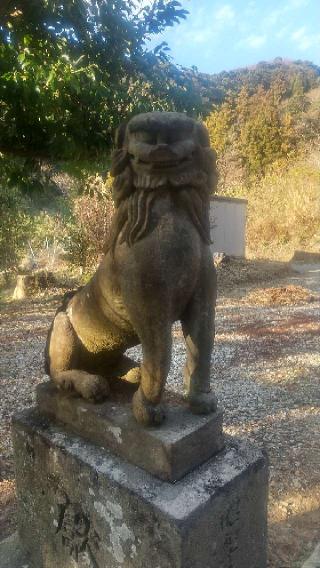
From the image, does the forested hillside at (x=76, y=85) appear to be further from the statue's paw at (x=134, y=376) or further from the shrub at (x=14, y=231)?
the shrub at (x=14, y=231)

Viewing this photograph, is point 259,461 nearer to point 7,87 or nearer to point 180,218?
point 180,218

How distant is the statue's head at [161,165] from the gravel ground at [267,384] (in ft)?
5.37

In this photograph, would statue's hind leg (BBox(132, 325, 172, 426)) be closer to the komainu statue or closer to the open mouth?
the komainu statue

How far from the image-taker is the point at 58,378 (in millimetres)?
1621

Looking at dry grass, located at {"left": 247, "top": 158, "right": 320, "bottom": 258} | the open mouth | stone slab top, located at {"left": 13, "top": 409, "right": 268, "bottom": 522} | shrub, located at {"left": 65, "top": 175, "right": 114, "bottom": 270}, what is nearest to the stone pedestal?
stone slab top, located at {"left": 13, "top": 409, "right": 268, "bottom": 522}

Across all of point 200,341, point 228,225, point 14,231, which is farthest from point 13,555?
point 228,225

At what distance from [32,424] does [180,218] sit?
987 mm

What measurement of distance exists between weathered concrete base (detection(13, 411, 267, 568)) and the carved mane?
0.72 meters

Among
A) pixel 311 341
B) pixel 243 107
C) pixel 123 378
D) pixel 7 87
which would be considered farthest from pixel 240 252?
pixel 243 107

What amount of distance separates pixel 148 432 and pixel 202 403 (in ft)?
0.70

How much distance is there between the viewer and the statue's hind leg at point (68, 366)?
1.52 metres

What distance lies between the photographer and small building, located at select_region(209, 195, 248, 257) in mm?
11070

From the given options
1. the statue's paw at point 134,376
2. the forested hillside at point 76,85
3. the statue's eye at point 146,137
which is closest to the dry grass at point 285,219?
the forested hillside at point 76,85

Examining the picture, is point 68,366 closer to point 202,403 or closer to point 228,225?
point 202,403
